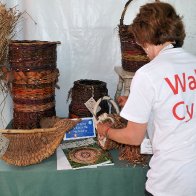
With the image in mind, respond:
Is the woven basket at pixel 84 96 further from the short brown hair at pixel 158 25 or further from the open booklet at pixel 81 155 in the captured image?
the short brown hair at pixel 158 25

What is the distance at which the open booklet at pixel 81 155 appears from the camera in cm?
148

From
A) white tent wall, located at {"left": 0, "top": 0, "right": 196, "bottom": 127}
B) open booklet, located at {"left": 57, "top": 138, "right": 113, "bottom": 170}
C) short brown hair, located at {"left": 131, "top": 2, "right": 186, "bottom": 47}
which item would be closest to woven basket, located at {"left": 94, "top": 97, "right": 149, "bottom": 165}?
open booklet, located at {"left": 57, "top": 138, "right": 113, "bottom": 170}

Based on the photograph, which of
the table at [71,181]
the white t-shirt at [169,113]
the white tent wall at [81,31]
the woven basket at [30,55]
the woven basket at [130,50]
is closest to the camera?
the white t-shirt at [169,113]

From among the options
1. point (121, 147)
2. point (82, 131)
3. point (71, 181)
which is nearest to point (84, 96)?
point (82, 131)

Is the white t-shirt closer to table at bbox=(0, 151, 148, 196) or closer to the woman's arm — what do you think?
the woman's arm

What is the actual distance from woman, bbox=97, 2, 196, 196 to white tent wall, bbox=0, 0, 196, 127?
1.08 meters

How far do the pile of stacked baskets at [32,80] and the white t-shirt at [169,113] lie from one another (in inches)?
31.7

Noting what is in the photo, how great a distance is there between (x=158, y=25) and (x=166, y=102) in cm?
26

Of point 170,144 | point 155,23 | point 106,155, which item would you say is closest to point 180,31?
point 155,23

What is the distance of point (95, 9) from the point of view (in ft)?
7.01

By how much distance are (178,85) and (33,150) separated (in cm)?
82

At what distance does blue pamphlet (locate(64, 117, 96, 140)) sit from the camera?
1.79 meters

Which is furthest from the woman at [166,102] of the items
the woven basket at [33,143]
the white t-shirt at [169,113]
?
the woven basket at [33,143]

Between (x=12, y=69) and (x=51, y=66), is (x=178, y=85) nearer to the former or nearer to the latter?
(x=51, y=66)
